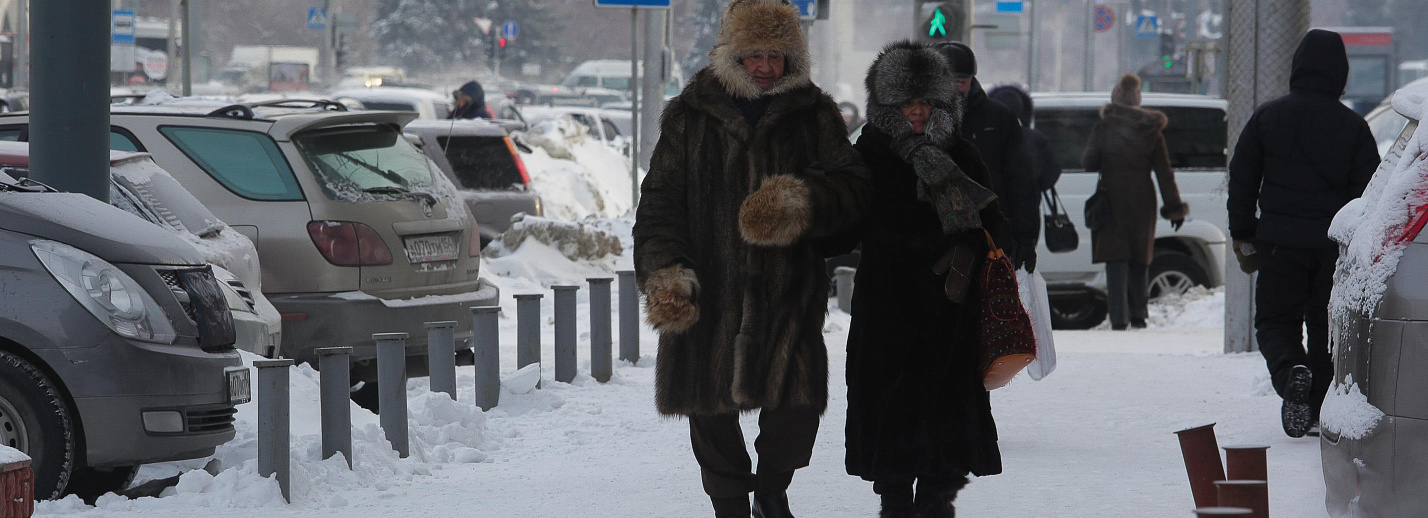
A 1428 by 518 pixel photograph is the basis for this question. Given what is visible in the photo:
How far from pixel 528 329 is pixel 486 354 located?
69 centimetres

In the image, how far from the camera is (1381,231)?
4113 millimetres

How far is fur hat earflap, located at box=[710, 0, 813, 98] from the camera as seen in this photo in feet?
15.8

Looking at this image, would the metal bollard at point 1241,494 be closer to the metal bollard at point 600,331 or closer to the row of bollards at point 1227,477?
the row of bollards at point 1227,477

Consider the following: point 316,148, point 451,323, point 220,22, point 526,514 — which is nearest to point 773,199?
point 526,514

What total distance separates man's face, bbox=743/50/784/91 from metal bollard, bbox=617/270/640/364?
4.54 m

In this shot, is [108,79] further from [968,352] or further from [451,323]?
[968,352]

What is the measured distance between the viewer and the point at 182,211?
731cm

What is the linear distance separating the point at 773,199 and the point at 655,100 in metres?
15.5

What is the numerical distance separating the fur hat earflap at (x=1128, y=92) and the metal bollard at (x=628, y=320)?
409 cm

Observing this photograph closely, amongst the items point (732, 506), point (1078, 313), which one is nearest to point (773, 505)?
point (732, 506)

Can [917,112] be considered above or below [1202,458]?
above

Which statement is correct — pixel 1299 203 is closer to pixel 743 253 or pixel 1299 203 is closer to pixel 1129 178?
pixel 743 253

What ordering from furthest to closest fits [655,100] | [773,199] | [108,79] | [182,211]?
1. [655,100]
2. [182,211]
3. [108,79]
4. [773,199]

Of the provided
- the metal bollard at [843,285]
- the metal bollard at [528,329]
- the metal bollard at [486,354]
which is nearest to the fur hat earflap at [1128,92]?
the metal bollard at [843,285]
